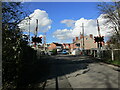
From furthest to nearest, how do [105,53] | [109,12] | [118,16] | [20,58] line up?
[105,53] → [109,12] → [118,16] → [20,58]

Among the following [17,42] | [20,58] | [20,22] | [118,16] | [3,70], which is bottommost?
[3,70]

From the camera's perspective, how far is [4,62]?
6820mm

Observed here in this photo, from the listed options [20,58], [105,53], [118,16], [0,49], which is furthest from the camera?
[105,53]

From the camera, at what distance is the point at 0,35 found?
688 cm

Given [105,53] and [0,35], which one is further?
[105,53]

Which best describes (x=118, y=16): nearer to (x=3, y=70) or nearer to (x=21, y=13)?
(x=21, y=13)

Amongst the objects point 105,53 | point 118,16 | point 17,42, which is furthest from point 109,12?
point 17,42

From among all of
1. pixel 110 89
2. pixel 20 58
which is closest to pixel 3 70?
pixel 20 58

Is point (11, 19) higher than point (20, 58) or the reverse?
higher

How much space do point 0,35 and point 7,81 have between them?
206cm

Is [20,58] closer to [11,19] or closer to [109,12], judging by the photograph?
[11,19]

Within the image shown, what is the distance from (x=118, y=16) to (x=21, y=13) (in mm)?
13932

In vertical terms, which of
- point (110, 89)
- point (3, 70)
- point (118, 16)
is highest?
point (118, 16)

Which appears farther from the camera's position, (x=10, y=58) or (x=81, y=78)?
(x=81, y=78)
